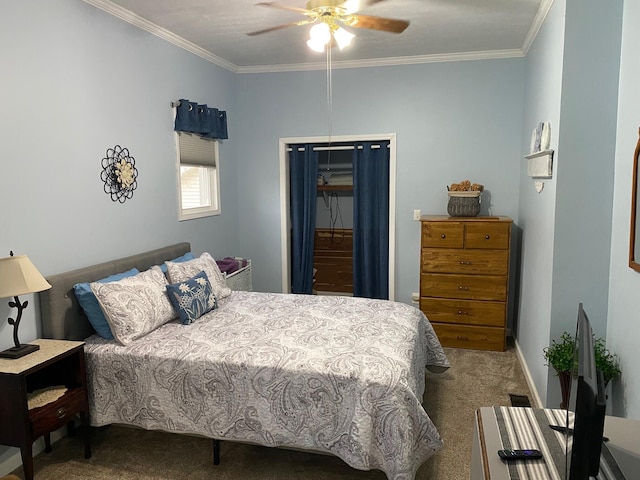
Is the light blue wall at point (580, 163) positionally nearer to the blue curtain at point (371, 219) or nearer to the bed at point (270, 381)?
the bed at point (270, 381)

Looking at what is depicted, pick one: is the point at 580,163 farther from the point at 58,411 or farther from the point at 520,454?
the point at 58,411

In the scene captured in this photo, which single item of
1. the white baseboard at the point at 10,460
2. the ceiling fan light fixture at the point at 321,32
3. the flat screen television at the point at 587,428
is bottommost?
the white baseboard at the point at 10,460

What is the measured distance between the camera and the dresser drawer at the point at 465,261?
418cm

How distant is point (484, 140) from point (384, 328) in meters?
2.61

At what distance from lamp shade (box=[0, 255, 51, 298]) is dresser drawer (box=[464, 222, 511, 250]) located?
11.0ft

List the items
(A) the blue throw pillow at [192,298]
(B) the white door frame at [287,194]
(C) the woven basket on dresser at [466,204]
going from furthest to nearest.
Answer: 1. (B) the white door frame at [287,194]
2. (C) the woven basket on dresser at [466,204]
3. (A) the blue throw pillow at [192,298]

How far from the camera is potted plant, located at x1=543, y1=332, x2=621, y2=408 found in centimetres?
247

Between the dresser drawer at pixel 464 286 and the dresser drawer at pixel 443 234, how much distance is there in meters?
0.29

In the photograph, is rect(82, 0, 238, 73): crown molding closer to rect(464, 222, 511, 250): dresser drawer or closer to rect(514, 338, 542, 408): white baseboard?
rect(464, 222, 511, 250): dresser drawer

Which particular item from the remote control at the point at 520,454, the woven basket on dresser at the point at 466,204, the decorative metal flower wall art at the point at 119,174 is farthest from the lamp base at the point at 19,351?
the woven basket on dresser at the point at 466,204

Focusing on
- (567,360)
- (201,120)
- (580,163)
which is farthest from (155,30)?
(567,360)

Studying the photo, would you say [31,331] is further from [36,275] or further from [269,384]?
[269,384]

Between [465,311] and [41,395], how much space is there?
133 inches

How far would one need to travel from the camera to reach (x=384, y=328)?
9.66ft
